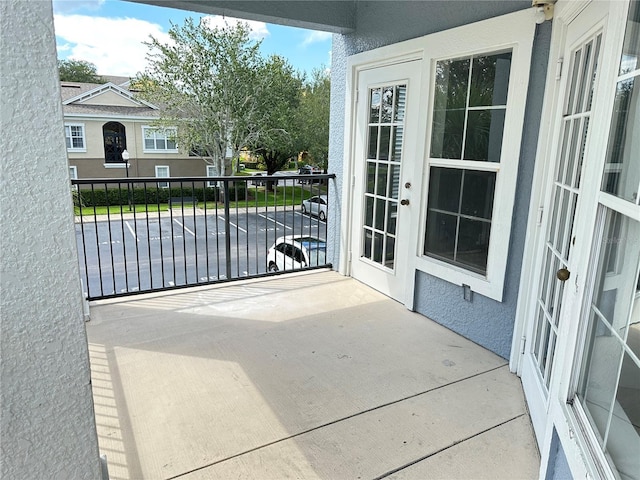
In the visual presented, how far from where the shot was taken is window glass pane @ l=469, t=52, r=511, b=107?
8.21ft

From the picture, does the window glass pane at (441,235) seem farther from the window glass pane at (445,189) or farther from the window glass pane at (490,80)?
the window glass pane at (490,80)

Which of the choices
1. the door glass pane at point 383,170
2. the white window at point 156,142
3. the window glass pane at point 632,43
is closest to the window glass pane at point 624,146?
the window glass pane at point 632,43

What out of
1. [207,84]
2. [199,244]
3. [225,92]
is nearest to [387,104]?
[199,244]

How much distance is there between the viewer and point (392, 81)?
11.0ft

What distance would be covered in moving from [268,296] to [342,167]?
141cm

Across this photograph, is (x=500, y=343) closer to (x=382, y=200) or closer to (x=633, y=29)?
(x=382, y=200)

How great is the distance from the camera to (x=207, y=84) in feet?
47.6

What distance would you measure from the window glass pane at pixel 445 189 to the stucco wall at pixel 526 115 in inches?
18.5

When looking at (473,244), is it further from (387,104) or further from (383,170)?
(387,104)

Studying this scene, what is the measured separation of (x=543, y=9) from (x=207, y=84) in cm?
1396

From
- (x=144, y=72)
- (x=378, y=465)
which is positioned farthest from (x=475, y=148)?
(x=144, y=72)

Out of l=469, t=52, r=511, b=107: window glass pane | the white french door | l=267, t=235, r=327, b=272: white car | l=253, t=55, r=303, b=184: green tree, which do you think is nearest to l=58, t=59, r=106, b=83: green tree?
l=253, t=55, r=303, b=184: green tree

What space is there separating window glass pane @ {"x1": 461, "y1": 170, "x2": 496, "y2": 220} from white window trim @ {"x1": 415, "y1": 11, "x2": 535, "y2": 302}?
50mm

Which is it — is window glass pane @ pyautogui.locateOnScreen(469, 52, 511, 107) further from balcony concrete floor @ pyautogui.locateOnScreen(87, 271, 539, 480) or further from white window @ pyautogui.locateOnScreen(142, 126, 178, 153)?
white window @ pyautogui.locateOnScreen(142, 126, 178, 153)
